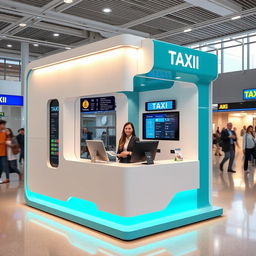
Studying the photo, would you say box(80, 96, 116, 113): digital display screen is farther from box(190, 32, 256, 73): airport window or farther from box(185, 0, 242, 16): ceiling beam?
box(190, 32, 256, 73): airport window

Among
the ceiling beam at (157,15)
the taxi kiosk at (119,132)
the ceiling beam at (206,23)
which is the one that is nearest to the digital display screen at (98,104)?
the taxi kiosk at (119,132)

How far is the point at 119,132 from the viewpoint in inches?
278

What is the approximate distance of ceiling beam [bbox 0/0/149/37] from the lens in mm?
9371

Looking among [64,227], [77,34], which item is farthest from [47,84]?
[77,34]

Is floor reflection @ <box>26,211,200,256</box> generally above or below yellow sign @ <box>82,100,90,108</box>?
below

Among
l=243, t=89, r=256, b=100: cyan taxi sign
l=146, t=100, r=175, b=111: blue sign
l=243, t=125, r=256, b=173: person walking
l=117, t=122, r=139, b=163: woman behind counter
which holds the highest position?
l=243, t=89, r=256, b=100: cyan taxi sign

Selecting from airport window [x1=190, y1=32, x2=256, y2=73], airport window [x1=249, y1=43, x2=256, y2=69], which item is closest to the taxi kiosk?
airport window [x1=190, y1=32, x2=256, y2=73]

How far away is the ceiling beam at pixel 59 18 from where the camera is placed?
30.7ft

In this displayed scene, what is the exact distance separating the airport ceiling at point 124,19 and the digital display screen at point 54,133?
4.28 m

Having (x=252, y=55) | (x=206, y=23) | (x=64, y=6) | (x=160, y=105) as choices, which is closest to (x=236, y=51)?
(x=252, y=55)

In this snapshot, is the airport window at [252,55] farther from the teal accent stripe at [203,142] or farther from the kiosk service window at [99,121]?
the teal accent stripe at [203,142]

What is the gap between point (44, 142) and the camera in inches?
238

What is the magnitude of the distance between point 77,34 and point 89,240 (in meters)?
9.77

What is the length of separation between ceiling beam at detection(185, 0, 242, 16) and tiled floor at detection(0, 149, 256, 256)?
558 cm
